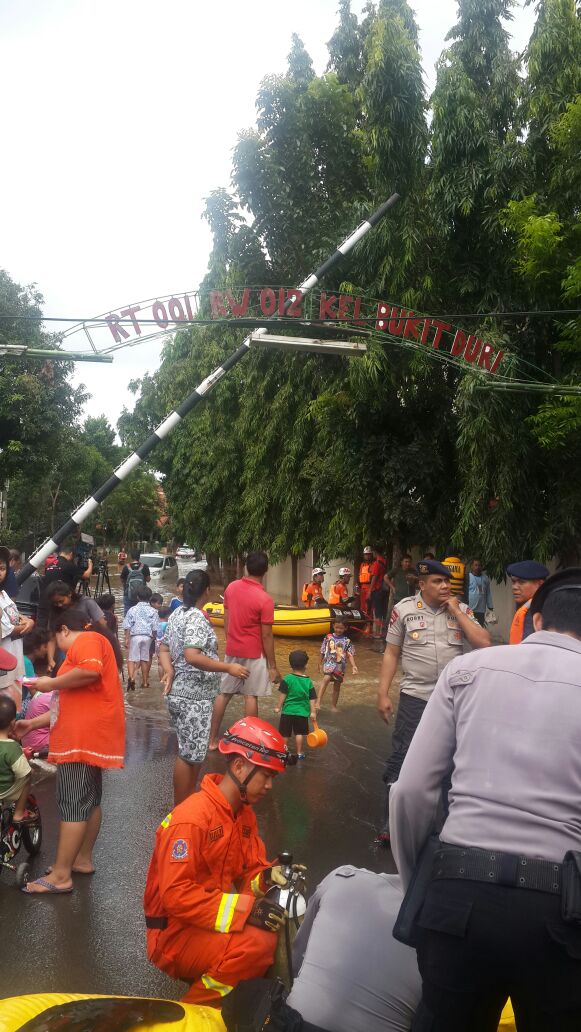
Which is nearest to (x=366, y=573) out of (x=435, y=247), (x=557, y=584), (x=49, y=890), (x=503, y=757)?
(x=435, y=247)

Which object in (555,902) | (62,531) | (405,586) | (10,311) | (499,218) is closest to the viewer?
(555,902)

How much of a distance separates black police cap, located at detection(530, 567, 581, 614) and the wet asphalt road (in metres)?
2.56

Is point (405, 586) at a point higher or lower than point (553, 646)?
lower

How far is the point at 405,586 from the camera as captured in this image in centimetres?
1812

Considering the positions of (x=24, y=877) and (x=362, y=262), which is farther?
(x=362, y=262)

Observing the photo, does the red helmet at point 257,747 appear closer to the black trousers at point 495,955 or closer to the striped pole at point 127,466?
the black trousers at point 495,955

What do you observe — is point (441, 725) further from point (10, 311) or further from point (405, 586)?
point (10, 311)

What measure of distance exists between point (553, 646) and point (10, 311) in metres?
28.2

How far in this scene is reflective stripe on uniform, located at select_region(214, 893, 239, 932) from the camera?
3002mm

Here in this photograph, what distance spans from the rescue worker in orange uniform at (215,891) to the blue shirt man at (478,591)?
11.9 m

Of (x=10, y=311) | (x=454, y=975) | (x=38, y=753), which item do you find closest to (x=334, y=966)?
(x=454, y=975)

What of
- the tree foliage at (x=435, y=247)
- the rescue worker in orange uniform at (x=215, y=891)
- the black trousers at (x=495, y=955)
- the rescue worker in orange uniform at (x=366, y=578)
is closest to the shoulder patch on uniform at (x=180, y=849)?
the rescue worker in orange uniform at (x=215, y=891)

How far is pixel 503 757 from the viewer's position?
2127 millimetres

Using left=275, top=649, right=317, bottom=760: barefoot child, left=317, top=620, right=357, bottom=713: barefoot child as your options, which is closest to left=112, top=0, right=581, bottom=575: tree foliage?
left=317, top=620, right=357, bottom=713: barefoot child
